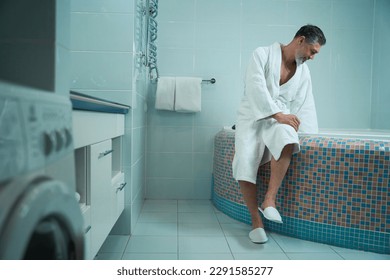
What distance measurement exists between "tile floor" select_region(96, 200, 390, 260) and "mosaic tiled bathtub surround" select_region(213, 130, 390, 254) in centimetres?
6

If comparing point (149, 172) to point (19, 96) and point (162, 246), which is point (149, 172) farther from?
point (19, 96)

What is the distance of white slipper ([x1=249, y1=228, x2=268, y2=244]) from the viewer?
5.28 feet

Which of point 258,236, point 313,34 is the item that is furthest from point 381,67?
point 258,236

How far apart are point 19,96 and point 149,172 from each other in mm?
2132

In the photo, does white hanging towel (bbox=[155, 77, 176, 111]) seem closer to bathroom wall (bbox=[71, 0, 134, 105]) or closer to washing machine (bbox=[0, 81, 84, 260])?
bathroom wall (bbox=[71, 0, 134, 105])

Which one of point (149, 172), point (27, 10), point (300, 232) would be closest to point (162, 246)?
point (300, 232)

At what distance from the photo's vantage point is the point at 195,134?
2508mm

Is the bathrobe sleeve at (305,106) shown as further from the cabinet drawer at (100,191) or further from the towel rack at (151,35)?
the cabinet drawer at (100,191)

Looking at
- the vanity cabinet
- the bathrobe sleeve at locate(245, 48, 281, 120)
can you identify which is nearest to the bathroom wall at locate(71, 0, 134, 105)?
the vanity cabinet

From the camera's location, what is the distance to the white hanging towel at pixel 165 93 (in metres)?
2.36

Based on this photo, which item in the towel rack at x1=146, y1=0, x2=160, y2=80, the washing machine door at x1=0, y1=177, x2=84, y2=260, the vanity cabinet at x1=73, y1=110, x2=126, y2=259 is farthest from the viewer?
the towel rack at x1=146, y1=0, x2=160, y2=80

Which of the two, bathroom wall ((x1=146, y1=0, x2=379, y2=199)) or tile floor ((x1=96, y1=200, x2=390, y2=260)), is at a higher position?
bathroom wall ((x1=146, y1=0, x2=379, y2=199))

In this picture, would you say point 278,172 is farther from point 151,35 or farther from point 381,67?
point 381,67

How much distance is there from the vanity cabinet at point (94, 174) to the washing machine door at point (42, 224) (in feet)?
1.43
